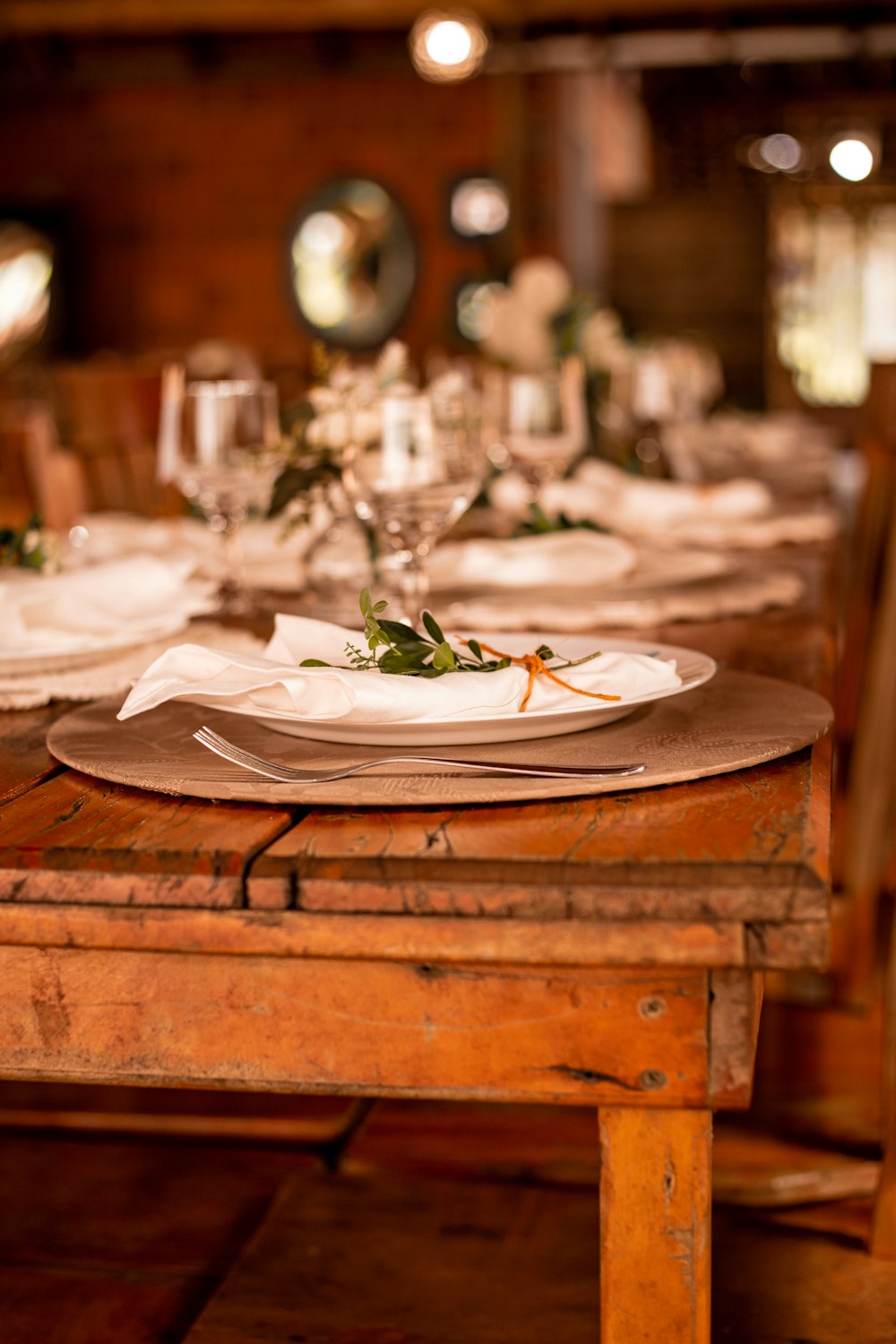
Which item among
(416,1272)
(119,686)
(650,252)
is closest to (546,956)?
(119,686)

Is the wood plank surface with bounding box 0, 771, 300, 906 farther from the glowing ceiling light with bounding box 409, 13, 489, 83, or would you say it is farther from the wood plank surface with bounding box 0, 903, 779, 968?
the glowing ceiling light with bounding box 409, 13, 489, 83

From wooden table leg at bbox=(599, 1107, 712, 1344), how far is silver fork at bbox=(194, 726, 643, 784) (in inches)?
6.3

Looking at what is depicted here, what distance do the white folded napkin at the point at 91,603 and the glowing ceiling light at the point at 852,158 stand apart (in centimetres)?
1024

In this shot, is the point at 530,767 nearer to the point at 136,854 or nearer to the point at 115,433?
the point at 136,854

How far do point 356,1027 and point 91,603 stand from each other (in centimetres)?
54

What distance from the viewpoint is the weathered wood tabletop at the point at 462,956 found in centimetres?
67

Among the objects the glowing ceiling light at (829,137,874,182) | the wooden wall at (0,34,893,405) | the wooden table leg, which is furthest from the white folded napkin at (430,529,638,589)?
the glowing ceiling light at (829,137,874,182)

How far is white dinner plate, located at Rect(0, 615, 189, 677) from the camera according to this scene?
107cm

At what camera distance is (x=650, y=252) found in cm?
837

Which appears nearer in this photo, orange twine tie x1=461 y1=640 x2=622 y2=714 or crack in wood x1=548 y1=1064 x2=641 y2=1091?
crack in wood x1=548 y1=1064 x2=641 y2=1091

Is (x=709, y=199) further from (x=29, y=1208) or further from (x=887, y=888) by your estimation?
(x=29, y=1208)

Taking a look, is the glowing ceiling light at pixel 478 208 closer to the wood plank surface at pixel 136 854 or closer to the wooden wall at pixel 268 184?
the wooden wall at pixel 268 184

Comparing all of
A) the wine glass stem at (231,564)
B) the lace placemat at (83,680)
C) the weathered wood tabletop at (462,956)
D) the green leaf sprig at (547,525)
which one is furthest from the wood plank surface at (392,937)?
the green leaf sprig at (547,525)

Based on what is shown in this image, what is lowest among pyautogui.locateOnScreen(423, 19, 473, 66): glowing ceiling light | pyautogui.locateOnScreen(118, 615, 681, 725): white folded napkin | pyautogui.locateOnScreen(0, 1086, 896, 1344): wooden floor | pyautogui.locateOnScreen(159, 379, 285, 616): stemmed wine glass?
pyautogui.locateOnScreen(0, 1086, 896, 1344): wooden floor
